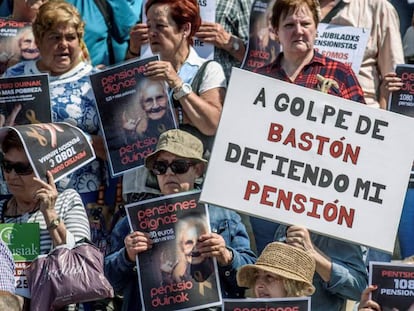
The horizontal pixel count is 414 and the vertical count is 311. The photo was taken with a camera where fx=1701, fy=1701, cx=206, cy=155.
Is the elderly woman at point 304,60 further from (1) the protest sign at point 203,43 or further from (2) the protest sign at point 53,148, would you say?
(2) the protest sign at point 53,148

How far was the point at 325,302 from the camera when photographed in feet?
29.0

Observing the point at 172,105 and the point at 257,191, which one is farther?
the point at 172,105

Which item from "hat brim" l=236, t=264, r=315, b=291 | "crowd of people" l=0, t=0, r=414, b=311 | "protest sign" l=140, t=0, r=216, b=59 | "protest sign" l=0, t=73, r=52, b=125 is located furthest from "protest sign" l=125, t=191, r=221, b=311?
"protest sign" l=140, t=0, r=216, b=59

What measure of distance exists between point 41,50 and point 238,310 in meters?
2.31

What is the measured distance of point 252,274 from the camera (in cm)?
866

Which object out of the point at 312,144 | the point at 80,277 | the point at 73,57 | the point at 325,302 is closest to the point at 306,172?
the point at 312,144

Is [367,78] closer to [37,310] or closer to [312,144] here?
[312,144]

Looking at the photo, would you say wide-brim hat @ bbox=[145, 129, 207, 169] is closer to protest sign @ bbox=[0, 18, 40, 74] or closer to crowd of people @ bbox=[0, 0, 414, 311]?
crowd of people @ bbox=[0, 0, 414, 311]

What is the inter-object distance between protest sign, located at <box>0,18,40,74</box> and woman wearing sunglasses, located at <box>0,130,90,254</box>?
0.96 m

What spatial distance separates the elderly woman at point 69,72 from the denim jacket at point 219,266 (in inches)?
26.0

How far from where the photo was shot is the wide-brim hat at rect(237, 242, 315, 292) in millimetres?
8508

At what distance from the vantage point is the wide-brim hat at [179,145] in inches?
361

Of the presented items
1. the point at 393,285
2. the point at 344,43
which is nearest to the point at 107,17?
the point at 344,43

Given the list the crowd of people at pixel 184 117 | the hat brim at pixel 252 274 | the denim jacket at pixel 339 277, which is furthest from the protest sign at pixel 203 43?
the hat brim at pixel 252 274
